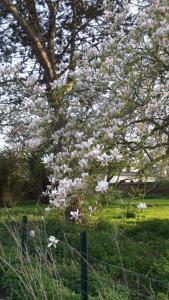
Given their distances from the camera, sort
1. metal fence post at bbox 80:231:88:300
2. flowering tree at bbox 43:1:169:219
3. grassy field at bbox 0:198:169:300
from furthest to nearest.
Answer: flowering tree at bbox 43:1:169:219 < grassy field at bbox 0:198:169:300 < metal fence post at bbox 80:231:88:300

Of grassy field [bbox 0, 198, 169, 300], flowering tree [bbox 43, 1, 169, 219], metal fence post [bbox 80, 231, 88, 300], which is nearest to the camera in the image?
metal fence post [bbox 80, 231, 88, 300]

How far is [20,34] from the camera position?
15742mm

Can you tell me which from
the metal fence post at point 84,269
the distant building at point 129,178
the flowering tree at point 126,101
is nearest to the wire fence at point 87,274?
the metal fence post at point 84,269

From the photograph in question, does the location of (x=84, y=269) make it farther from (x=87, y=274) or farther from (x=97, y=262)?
(x=97, y=262)

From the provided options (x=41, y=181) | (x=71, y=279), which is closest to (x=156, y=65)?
(x=71, y=279)

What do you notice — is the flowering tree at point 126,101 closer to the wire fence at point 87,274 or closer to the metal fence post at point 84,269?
the wire fence at point 87,274

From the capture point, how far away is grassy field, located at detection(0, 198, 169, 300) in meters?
5.82

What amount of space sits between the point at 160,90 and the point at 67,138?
1397 millimetres

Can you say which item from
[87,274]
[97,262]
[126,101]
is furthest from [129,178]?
[87,274]

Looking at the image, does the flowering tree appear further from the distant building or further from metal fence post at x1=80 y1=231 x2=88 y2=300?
metal fence post at x1=80 y1=231 x2=88 y2=300

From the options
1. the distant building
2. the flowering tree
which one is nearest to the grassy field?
the distant building

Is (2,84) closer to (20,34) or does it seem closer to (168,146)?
(20,34)

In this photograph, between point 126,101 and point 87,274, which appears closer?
point 87,274

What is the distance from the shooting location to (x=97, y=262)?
8.00 metres
